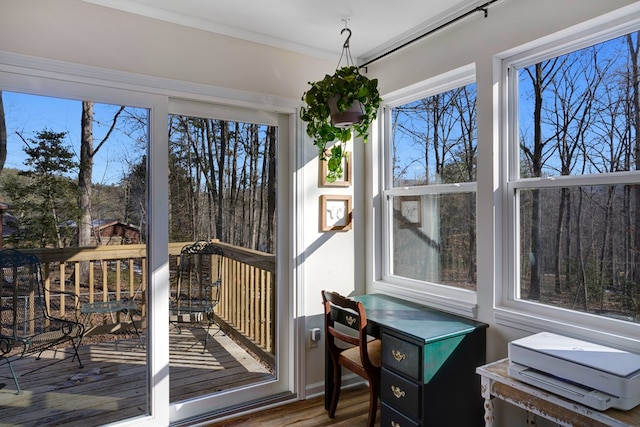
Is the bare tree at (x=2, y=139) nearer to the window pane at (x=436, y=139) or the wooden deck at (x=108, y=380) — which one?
the wooden deck at (x=108, y=380)

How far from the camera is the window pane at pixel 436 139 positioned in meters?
2.52

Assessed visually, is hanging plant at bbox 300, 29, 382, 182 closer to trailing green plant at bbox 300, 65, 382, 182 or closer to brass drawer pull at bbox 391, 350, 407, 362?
trailing green plant at bbox 300, 65, 382, 182

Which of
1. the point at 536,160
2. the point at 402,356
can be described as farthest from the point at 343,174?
the point at 402,356

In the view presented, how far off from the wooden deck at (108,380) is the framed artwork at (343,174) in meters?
1.29

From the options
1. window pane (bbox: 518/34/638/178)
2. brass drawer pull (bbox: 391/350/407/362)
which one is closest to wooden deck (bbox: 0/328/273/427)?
brass drawer pull (bbox: 391/350/407/362)

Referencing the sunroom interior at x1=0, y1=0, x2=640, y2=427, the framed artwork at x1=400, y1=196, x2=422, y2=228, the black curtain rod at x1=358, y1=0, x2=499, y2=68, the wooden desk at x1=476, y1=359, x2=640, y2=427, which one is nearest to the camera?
the wooden desk at x1=476, y1=359, x2=640, y2=427

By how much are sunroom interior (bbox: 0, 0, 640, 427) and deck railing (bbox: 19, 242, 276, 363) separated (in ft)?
0.19

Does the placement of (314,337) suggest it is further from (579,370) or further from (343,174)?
(579,370)

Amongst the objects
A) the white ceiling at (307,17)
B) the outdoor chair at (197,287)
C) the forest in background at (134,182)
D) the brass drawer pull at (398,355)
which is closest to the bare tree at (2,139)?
the forest in background at (134,182)

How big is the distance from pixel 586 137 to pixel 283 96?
5.96 ft

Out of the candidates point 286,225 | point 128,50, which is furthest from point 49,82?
point 286,225

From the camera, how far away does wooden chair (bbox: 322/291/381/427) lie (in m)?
2.29

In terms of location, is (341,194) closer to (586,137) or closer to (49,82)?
(586,137)

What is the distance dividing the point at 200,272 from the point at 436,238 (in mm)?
1595
